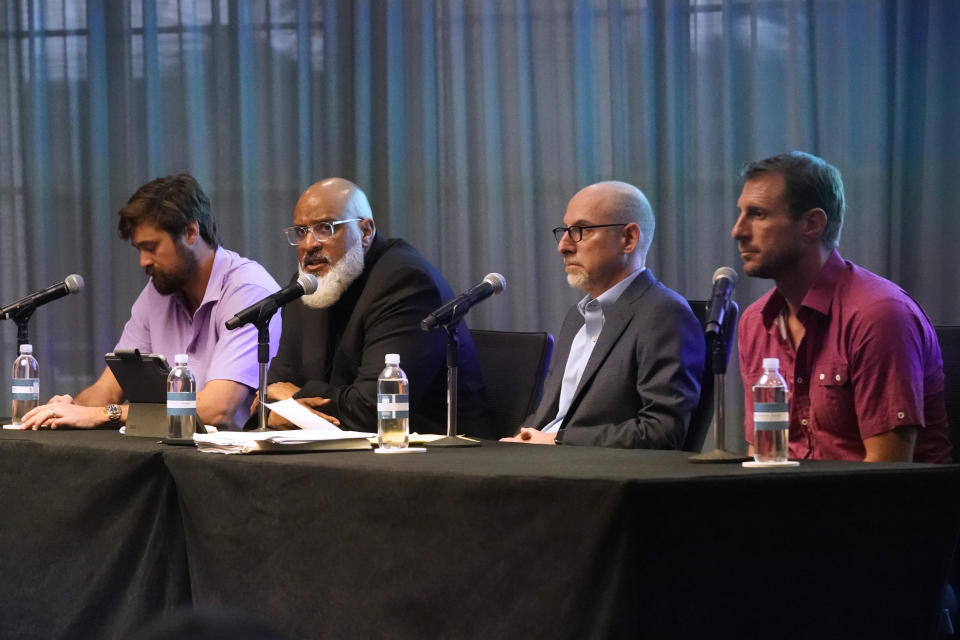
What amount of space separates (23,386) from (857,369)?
86.1 inches

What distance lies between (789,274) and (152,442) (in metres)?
1.45

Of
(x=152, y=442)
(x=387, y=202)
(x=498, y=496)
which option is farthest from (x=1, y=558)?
(x=387, y=202)

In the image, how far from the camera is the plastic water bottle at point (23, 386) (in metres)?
3.23

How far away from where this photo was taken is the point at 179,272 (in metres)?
3.63

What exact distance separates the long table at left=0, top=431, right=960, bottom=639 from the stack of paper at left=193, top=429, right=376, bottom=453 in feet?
0.25

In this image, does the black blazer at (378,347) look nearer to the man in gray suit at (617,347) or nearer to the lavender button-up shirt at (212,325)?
the lavender button-up shirt at (212,325)

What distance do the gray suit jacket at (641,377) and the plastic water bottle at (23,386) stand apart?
57.6 inches

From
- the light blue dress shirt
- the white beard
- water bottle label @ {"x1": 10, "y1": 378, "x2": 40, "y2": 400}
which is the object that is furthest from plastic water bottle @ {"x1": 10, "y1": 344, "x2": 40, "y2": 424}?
the light blue dress shirt

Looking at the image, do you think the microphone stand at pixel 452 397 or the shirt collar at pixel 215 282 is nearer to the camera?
the microphone stand at pixel 452 397

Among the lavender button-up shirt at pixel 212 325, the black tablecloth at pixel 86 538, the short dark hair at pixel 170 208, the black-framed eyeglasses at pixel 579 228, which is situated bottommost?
the black tablecloth at pixel 86 538

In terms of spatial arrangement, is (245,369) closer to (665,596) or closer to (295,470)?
(295,470)

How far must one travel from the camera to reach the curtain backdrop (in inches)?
172

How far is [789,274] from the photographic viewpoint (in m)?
2.66

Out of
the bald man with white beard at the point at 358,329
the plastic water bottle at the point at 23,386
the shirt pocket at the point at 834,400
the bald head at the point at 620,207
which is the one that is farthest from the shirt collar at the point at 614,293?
the plastic water bottle at the point at 23,386
